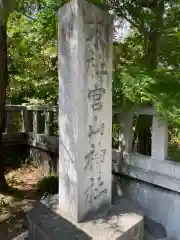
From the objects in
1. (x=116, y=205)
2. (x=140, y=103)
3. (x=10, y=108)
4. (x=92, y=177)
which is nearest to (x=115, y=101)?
(x=140, y=103)

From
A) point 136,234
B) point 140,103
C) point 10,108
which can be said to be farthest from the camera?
point 10,108

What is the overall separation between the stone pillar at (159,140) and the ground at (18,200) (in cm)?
257

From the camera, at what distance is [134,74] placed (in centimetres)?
344

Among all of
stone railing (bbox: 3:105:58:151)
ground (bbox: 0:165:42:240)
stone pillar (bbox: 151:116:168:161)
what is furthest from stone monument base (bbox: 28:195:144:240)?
stone railing (bbox: 3:105:58:151)

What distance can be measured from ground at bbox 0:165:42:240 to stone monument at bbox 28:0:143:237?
1.07m

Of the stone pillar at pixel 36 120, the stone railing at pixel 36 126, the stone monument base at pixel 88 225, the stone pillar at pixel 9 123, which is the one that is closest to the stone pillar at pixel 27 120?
the stone railing at pixel 36 126

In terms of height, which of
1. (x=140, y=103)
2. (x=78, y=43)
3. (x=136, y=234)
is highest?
(x=78, y=43)

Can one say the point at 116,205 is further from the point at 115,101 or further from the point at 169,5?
the point at 169,5

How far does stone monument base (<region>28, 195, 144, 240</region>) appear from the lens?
→ 3045 millimetres

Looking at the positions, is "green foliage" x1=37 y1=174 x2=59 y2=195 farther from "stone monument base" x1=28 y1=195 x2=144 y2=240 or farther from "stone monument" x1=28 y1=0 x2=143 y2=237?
"stone monument" x1=28 y1=0 x2=143 y2=237

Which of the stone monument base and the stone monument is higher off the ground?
the stone monument

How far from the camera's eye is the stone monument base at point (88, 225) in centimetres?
304

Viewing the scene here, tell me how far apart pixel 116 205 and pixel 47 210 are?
3.28 feet

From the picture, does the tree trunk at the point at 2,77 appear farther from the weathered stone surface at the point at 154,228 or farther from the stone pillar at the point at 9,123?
the weathered stone surface at the point at 154,228
